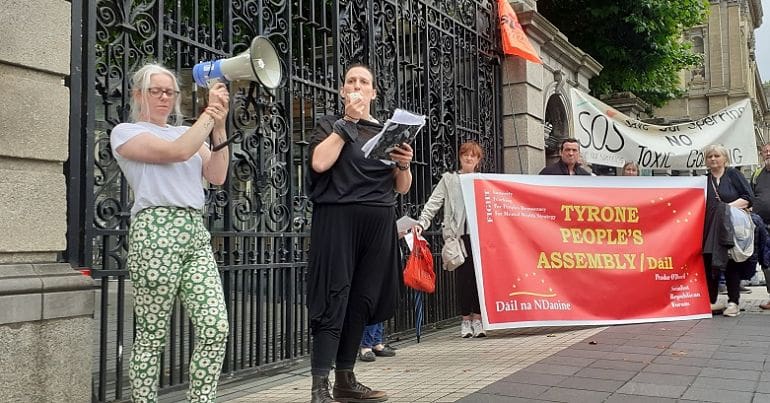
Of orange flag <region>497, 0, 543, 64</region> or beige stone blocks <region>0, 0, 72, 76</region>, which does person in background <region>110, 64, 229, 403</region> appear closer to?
beige stone blocks <region>0, 0, 72, 76</region>

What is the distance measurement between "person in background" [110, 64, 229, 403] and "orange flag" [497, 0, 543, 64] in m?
6.60

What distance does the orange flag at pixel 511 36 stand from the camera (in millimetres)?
9016

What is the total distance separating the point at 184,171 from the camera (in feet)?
10.2

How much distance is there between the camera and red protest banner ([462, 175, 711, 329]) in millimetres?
6625

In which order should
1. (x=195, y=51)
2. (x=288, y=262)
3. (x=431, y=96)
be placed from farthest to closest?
(x=431, y=96) < (x=288, y=262) < (x=195, y=51)

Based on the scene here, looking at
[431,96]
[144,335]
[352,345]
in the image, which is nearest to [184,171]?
[144,335]

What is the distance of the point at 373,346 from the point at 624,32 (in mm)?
12101

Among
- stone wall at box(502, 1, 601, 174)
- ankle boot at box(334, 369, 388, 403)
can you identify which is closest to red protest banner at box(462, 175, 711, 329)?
stone wall at box(502, 1, 601, 174)

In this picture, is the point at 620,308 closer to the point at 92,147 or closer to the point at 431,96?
the point at 431,96

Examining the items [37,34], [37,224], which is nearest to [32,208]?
[37,224]

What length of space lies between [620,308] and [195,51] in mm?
4803

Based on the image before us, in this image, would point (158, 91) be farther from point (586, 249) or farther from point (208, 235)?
point (586, 249)

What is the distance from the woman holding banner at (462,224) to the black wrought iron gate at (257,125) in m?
0.46

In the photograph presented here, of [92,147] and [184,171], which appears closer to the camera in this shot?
[184,171]
